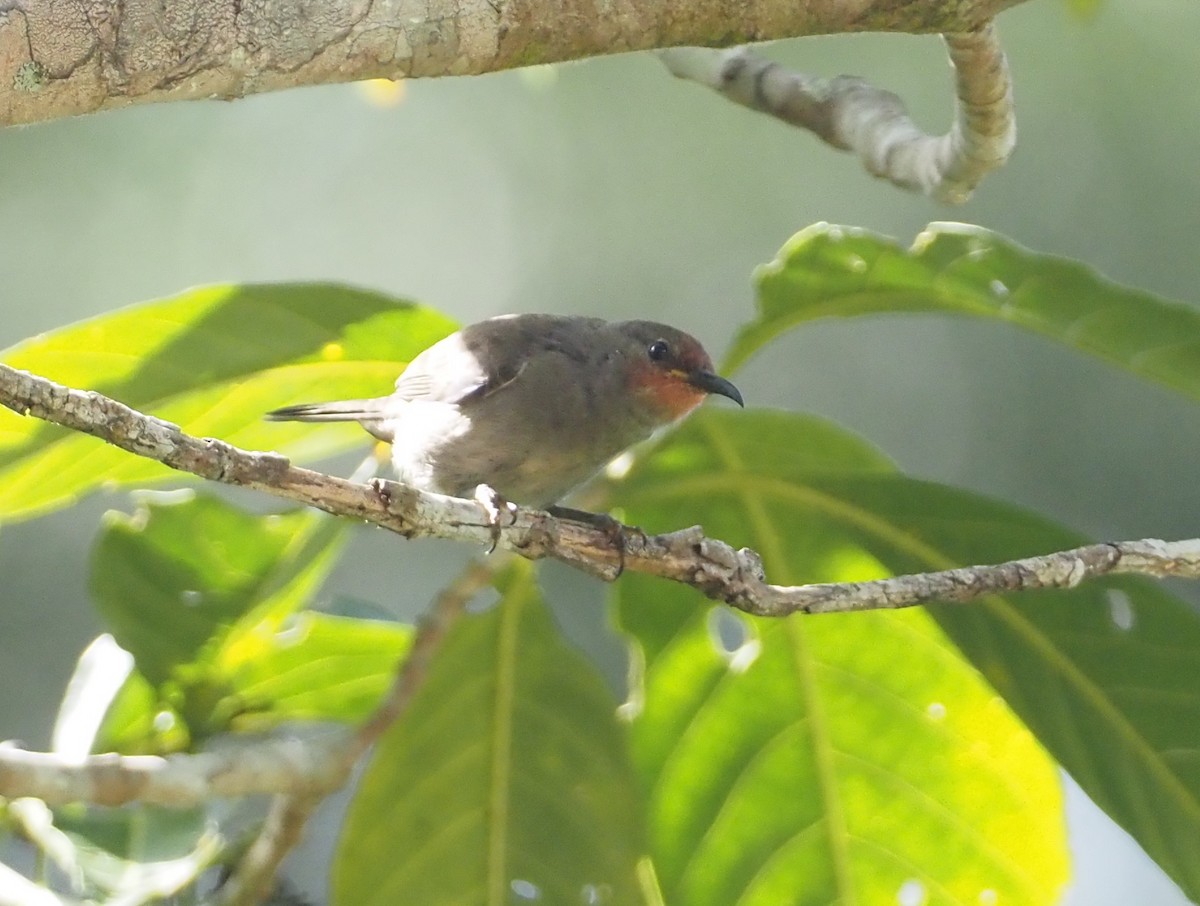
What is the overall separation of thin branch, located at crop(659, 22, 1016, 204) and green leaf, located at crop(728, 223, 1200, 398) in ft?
0.44

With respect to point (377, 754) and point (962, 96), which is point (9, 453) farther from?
point (962, 96)

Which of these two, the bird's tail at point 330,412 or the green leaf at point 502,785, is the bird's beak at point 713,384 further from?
the bird's tail at point 330,412

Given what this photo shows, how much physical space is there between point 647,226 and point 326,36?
732 centimetres

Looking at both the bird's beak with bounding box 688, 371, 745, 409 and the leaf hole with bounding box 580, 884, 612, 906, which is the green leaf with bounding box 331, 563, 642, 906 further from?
the bird's beak with bounding box 688, 371, 745, 409

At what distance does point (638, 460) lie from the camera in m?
3.28

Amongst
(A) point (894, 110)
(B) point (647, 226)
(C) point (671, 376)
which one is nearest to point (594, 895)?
(C) point (671, 376)

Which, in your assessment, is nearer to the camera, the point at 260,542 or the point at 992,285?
the point at 992,285

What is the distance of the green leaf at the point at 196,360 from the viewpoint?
8.93 ft

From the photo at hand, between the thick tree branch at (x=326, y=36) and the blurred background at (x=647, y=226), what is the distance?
5.20 meters

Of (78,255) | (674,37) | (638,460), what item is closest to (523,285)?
(78,255)

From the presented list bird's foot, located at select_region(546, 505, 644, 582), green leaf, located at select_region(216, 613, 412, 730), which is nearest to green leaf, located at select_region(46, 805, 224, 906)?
green leaf, located at select_region(216, 613, 412, 730)

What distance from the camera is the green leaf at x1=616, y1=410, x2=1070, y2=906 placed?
3023 mm

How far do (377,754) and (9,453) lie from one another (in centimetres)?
106

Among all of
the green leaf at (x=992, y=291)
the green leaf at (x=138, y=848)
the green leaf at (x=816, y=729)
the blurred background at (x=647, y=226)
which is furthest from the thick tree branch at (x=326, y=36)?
the blurred background at (x=647, y=226)
